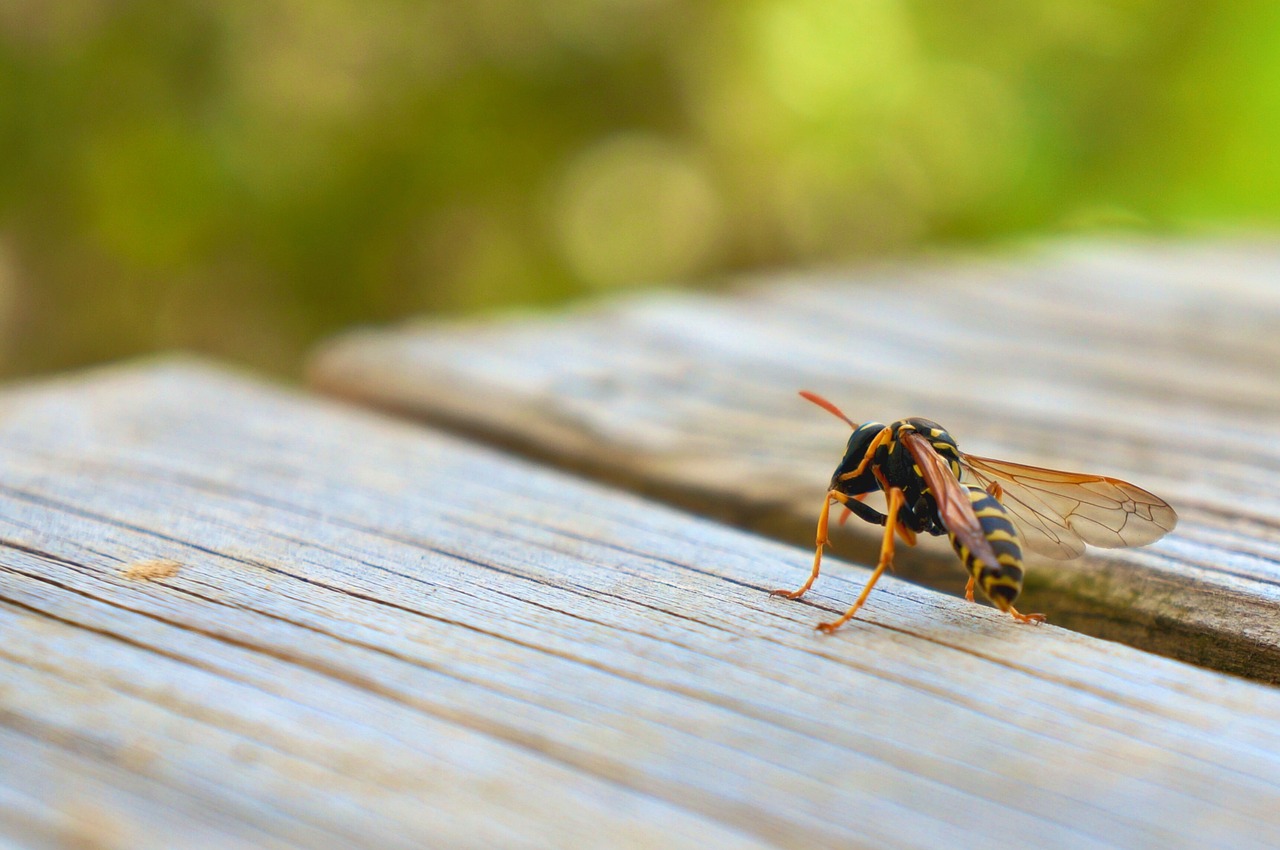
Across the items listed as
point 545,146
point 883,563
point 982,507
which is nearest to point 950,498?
point 982,507

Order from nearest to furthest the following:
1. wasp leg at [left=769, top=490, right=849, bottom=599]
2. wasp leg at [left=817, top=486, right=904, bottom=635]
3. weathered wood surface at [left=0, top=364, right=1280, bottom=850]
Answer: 1. weathered wood surface at [left=0, top=364, right=1280, bottom=850]
2. wasp leg at [left=817, top=486, right=904, bottom=635]
3. wasp leg at [left=769, top=490, right=849, bottom=599]

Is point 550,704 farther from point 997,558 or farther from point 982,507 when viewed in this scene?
point 982,507

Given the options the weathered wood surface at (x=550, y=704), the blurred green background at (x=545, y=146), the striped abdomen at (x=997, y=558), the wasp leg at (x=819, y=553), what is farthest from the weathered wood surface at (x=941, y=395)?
the blurred green background at (x=545, y=146)

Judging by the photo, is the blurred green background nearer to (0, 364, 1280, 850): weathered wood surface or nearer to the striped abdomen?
the striped abdomen

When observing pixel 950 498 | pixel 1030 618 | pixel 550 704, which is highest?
pixel 950 498

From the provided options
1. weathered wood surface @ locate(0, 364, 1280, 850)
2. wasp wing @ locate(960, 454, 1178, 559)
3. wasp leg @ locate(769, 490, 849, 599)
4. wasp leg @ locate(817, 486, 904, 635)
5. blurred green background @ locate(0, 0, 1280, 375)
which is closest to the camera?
weathered wood surface @ locate(0, 364, 1280, 850)

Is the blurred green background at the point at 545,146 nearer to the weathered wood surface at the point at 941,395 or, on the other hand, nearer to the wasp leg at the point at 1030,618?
the weathered wood surface at the point at 941,395

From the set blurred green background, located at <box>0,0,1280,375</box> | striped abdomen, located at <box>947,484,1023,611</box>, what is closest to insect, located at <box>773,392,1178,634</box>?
striped abdomen, located at <box>947,484,1023,611</box>
